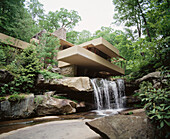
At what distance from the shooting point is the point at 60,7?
24.8 m

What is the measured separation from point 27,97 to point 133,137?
6.15 meters

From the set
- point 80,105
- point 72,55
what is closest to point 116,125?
point 80,105

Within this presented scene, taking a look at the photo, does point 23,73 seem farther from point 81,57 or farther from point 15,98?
point 81,57

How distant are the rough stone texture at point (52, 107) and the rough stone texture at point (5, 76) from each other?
2.23 meters

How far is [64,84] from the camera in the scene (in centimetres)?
809

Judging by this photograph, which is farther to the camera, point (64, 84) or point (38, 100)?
point (64, 84)

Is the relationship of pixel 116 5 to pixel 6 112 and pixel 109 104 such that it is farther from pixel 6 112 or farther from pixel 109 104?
pixel 6 112

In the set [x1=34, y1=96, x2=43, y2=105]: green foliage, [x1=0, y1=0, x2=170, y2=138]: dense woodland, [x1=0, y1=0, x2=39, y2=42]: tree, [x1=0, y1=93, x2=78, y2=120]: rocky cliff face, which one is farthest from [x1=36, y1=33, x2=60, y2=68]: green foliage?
[x1=0, y1=93, x2=78, y2=120]: rocky cliff face

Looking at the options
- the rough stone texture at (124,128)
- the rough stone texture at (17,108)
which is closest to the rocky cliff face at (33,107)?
the rough stone texture at (17,108)

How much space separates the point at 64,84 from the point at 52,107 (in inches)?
77.2

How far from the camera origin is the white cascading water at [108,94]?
31.3 feet

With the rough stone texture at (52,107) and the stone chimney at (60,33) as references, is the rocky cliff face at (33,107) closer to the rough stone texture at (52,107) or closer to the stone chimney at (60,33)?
the rough stone texture at (52,107)

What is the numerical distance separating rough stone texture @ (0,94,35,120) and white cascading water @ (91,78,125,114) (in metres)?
5.20

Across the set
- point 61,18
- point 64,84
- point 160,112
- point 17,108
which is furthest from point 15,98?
point 61,18
